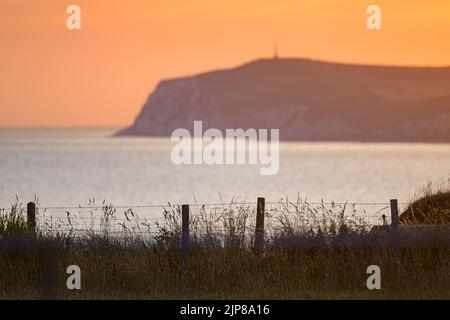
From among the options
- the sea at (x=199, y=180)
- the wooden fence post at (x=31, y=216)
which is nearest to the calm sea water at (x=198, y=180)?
the sea at (x=199, y=180)

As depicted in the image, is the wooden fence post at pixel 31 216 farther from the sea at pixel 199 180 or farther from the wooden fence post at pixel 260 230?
the sea at pixel 199 180

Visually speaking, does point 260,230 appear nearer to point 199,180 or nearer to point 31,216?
point 31,216

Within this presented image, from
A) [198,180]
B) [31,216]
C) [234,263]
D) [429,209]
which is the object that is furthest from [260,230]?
[198,180]

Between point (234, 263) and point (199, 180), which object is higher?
point (199, 180)

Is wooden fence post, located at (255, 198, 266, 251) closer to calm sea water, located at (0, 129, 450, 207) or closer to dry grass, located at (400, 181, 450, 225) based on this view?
dry grass, located at (400, 181, 450, 225)

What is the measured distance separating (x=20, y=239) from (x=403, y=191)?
8429cm

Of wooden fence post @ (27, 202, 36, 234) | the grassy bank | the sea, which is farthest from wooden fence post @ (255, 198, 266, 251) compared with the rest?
the sea

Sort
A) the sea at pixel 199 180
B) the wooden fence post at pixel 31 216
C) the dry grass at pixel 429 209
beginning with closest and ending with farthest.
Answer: the wooden fence post at pixel 31 216 < the dry grass at pixel 429 209 < the sea at pixel 199 180

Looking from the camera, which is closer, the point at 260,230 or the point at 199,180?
the point at 260,230

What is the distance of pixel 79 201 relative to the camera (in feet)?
310
